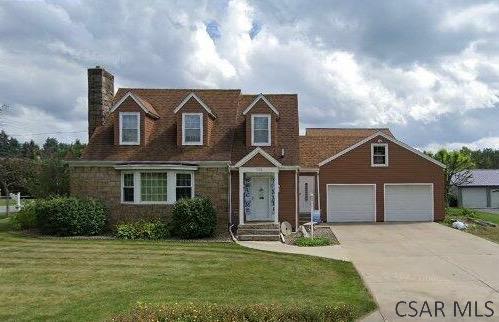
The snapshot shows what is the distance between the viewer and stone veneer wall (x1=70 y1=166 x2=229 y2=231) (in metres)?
23.0

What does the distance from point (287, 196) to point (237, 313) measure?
1445cm

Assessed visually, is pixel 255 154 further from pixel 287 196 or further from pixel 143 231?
pixel 143 231

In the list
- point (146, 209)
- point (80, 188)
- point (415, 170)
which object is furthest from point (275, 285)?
point (415, 170)

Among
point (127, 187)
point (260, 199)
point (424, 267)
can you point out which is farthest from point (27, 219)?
point (424, 267)

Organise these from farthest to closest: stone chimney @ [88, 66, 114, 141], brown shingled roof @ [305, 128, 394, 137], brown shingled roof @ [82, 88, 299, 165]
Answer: brown shingled roof @ [305, 128, 394, 137] → stone chimney @ [88, 66, 114, 141] → brown shingled roof @ [82, 88, 299, 165]

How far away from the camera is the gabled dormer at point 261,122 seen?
2462cm

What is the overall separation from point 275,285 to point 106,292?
13.4ft

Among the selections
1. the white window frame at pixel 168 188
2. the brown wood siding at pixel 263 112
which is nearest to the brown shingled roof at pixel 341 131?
the brown wood siding at pixel 263 112

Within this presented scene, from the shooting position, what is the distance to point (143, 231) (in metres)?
21.3

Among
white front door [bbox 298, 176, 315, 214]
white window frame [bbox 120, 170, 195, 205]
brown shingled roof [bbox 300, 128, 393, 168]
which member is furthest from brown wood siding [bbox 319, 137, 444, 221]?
white window frame [bbox 120, 170, 195, 205]

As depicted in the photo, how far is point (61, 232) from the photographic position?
2159 cm

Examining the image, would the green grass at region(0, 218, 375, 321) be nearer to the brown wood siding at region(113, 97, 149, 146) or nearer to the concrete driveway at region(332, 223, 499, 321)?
the concrete driveway at region(332, 223, 499, 321)

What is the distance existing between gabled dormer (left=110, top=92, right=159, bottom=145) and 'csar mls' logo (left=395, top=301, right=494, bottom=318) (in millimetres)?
16275

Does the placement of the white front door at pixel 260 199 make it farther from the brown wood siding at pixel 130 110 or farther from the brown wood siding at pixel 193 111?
the brown wood siding at pixel 130 110
